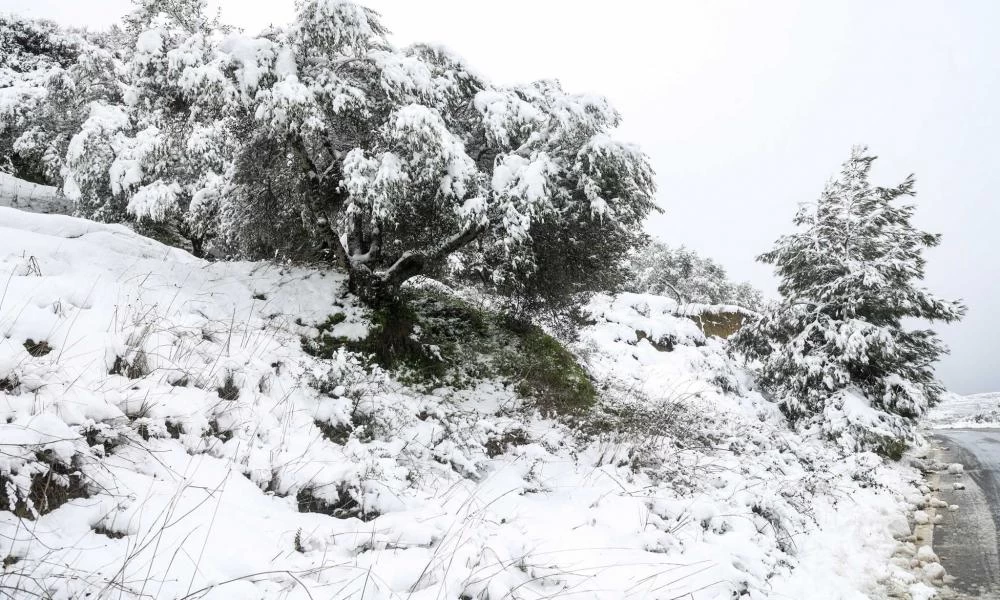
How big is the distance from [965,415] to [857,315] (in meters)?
16.1

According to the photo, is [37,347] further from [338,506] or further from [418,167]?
[418,167]

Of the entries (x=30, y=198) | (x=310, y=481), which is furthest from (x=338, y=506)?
(x=30, y=198)

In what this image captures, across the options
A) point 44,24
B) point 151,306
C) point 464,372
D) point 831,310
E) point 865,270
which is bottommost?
point 464,372

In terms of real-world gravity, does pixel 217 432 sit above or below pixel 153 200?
below

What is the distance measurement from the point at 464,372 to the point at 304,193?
13.4 ft

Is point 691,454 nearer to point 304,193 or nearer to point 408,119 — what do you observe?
point 408,119

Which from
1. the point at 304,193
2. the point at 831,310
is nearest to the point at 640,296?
the point at 831,310

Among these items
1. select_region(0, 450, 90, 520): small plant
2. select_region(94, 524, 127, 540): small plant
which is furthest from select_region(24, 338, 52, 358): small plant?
select_region(94, 524, 127, 540): small plant

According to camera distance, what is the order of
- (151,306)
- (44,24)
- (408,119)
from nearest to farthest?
(151,306) → (408,119) → (44,24)

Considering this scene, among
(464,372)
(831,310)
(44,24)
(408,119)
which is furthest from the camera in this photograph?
(44,24)

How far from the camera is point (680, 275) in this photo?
112ft

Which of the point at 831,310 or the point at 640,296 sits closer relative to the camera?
the point at 831,310

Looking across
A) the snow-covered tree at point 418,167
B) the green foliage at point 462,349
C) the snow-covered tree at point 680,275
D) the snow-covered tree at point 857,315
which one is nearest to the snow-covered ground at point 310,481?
the green foliage at point 462,349

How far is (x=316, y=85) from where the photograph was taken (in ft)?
19.9
